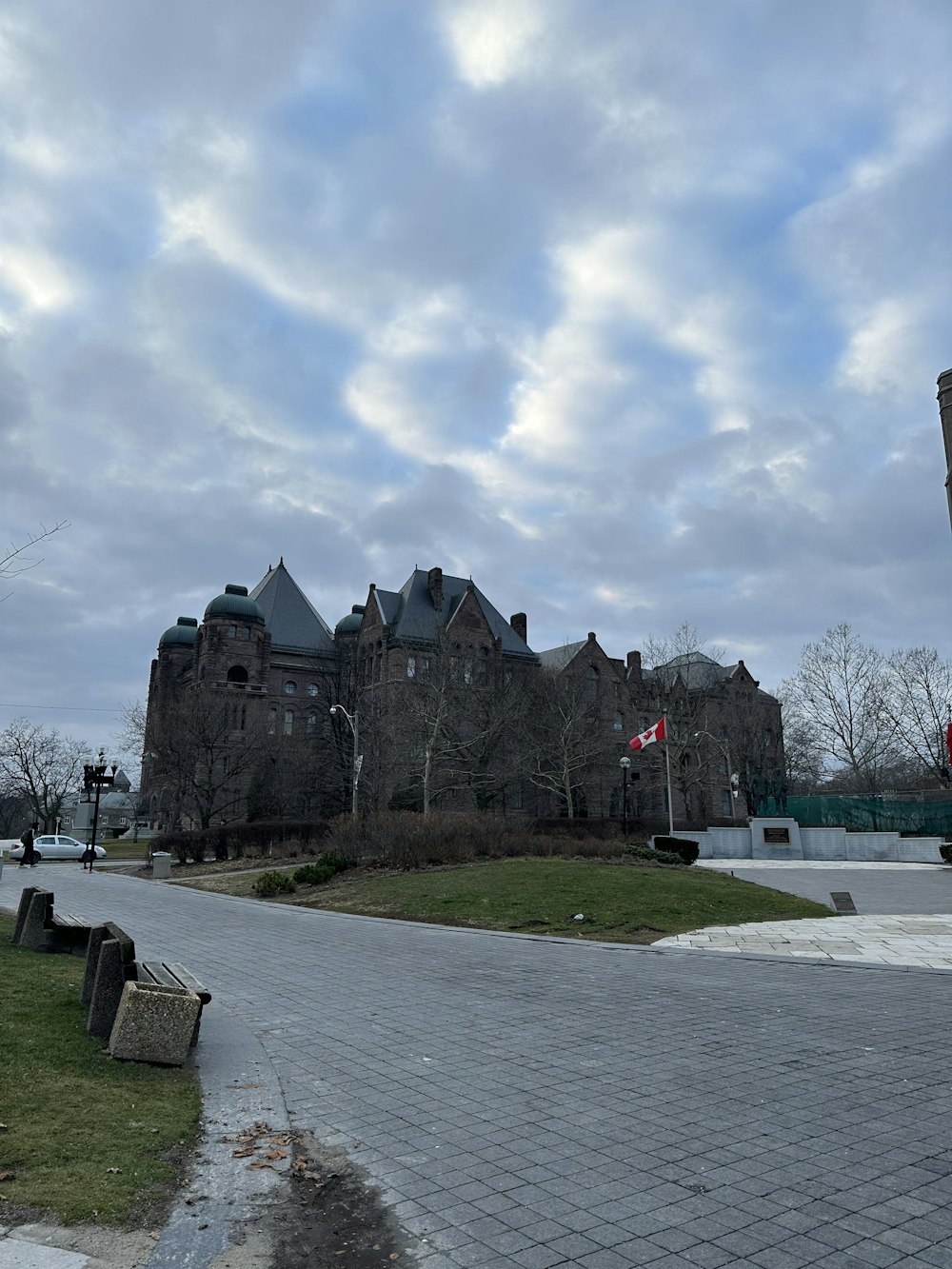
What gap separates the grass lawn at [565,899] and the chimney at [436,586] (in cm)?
4729

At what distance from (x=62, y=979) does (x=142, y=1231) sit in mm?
5341

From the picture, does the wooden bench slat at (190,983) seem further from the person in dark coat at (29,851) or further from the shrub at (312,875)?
the person in dark coat at (29,851)

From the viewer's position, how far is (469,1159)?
4637 mm

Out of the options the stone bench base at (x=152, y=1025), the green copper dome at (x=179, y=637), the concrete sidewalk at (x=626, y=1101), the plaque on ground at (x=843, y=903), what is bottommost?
the concrete sidewalk at (x=626, y=1101)

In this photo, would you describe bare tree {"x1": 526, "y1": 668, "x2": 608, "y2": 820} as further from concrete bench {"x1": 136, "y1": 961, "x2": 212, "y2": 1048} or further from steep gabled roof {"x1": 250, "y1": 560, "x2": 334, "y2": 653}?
concrete bench {"x1": 136, "y1": 961, "x2": 212, "y2": 1048}

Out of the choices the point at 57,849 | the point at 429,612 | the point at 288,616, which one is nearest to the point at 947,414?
the point at 57,849

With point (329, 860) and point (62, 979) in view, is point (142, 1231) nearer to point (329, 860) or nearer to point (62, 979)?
point (62, 979)

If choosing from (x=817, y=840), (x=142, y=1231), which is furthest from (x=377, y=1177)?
(x=817, y=840)

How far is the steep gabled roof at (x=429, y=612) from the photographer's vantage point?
66125mm

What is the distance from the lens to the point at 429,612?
68812 mm

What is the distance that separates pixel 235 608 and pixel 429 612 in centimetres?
1483

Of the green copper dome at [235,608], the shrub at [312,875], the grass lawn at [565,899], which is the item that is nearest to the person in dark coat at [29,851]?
the shrub at [312,875]

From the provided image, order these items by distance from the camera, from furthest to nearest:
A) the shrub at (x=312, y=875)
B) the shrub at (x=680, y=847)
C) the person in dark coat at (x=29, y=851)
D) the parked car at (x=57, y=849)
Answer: the parked car at (x=57, y=849) → the person in dark coat at (x=29, y=851) → the shrub at (x=680, y=847) → the shrub at (x=312, y=875)

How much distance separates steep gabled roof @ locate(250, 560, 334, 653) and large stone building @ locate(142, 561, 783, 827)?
160 mm
